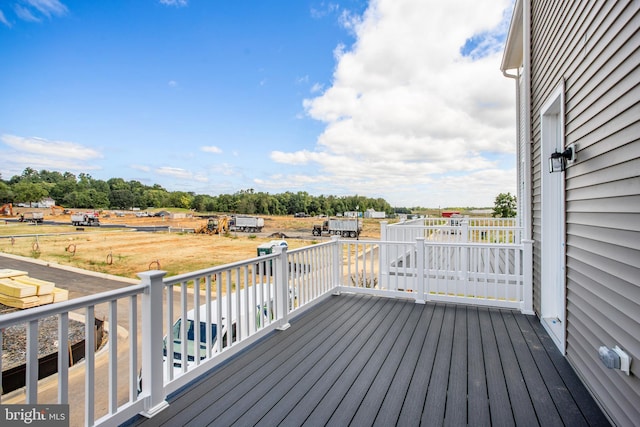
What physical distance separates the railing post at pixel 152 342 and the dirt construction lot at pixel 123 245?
936cm

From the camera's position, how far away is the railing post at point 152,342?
6.13 ft

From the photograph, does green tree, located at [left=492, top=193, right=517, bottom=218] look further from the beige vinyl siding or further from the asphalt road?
the asphalt road

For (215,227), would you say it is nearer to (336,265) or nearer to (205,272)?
(336,265)

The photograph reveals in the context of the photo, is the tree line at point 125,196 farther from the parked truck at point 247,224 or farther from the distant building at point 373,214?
the parked truck at point 247,224

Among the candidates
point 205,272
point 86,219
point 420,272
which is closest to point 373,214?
point 86,219

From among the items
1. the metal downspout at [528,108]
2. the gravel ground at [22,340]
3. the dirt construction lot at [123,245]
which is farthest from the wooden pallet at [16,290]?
the metal downspout at [528,108]

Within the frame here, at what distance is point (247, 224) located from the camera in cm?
3444

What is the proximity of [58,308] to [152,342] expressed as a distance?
600 mm

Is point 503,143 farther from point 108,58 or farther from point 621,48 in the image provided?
point 108,58

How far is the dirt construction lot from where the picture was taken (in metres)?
13.5

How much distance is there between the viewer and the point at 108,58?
17.1m

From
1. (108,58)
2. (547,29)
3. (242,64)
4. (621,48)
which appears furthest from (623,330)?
(242,64)

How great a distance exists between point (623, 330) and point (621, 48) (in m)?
1.48

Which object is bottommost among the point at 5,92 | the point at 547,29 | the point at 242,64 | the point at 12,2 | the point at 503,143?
the point at 547,29
